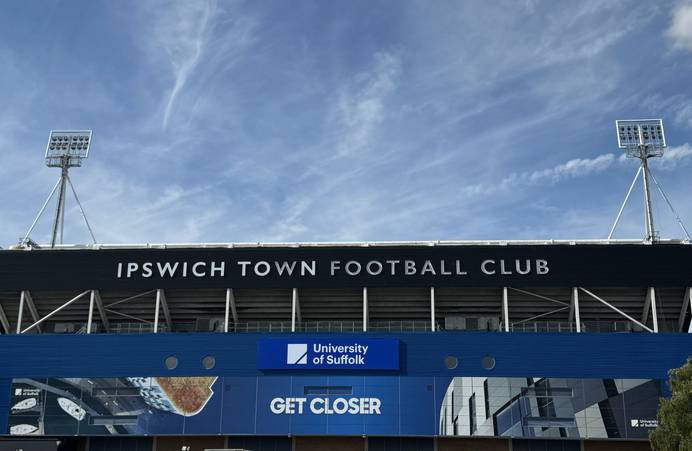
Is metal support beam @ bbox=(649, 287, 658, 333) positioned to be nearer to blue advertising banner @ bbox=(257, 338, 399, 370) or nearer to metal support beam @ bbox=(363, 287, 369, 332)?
blue advertising banner @ bbox=(257, 338, 399, 370)

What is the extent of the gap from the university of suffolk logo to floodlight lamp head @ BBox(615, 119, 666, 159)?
1179 inches

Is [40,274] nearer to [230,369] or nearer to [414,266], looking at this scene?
[230,369]

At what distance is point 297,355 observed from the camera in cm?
4759

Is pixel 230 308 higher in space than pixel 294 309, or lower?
higher

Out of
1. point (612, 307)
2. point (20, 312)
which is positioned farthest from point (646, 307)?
point (20, 312)

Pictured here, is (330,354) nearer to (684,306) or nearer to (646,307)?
(646,307)

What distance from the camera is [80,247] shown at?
5400 centimetres

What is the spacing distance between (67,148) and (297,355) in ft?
99.0

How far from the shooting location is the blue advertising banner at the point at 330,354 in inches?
1857

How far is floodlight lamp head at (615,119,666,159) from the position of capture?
59.5 meters

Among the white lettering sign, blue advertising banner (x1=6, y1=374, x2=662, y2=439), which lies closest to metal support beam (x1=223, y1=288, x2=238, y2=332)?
blue advertising banner (x1=6, y1=374, x2=662, y2=439)

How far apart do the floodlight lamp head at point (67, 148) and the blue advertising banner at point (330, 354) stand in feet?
89.7

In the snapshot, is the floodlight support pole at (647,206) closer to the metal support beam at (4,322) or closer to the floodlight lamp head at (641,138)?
the floodlight lamp head at (641,138)

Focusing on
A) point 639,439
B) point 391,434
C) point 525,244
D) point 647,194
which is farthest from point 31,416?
point 647,194
